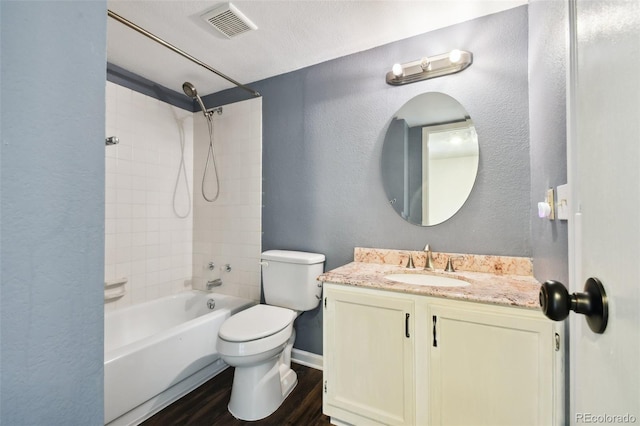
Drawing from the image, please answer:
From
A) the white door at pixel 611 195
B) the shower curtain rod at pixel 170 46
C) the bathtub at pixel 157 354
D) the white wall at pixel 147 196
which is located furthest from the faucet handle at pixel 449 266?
the white wall at pixel 147 196

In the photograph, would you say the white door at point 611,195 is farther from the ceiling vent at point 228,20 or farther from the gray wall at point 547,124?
the ceiling vent at point 228,20

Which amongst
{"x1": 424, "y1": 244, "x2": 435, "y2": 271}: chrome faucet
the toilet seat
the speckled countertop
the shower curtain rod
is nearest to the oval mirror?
{"x1": 424, "y1": 244, "x2": 435, "y2": 271}: chrome faucet

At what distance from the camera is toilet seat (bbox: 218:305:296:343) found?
154 centimetres

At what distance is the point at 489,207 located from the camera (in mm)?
1604

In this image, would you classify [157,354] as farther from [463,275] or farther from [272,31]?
[272,31]

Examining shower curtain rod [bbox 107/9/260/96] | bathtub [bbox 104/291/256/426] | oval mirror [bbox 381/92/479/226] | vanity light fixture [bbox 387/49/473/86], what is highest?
shower curtain rod [bbox 107/9/260/96]

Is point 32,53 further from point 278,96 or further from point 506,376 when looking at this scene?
point 278,96

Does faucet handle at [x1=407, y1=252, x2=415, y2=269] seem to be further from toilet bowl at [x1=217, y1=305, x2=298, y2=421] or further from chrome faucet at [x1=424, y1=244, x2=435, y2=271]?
toilet bowl at [x1=217, y1=305, x2=298, y2=421]

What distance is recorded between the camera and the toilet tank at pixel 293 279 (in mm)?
1929

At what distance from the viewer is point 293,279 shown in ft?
6.42

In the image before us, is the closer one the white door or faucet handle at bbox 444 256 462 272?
the white door

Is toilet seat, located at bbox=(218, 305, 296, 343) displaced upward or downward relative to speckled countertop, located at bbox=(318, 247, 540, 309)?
downward

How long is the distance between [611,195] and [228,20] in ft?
6.27

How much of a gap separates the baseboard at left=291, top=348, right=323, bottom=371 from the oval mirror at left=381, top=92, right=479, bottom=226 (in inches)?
49.2
